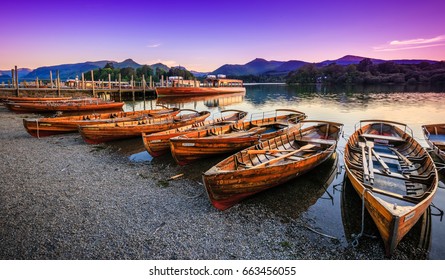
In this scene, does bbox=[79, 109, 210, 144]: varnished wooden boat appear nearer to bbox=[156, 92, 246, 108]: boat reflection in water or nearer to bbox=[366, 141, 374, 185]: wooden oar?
bbox=[366, 141, 374, 185]: wooden oar

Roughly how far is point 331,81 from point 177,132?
395 feet

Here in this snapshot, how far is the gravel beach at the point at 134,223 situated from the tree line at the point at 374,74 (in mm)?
79121

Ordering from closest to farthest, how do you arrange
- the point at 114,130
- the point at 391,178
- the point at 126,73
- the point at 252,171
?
the point at 252,171 < the point at 391,178 < the point at 114,130 < the point at 126,73

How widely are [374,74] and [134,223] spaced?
123m

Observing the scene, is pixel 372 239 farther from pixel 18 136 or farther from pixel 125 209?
pixel 18 136

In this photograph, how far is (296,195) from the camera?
731 centimetres

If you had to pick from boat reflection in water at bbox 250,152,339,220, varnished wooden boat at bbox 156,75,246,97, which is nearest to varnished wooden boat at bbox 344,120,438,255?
boat reflection in water at bbox 250,152,339,220

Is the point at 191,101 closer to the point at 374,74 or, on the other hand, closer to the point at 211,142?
the point at 211,142

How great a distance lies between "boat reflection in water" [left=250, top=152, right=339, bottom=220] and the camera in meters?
6.52

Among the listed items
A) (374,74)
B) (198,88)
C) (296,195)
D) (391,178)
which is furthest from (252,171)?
(374,74)

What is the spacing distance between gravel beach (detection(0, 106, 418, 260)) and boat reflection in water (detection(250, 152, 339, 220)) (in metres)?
0.23

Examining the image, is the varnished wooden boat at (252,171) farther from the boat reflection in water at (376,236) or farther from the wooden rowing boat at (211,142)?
the boat reflection in water at (376,236)

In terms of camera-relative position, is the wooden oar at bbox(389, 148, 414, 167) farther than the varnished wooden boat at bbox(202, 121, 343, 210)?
Yes

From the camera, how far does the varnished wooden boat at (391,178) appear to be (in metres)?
4.54
